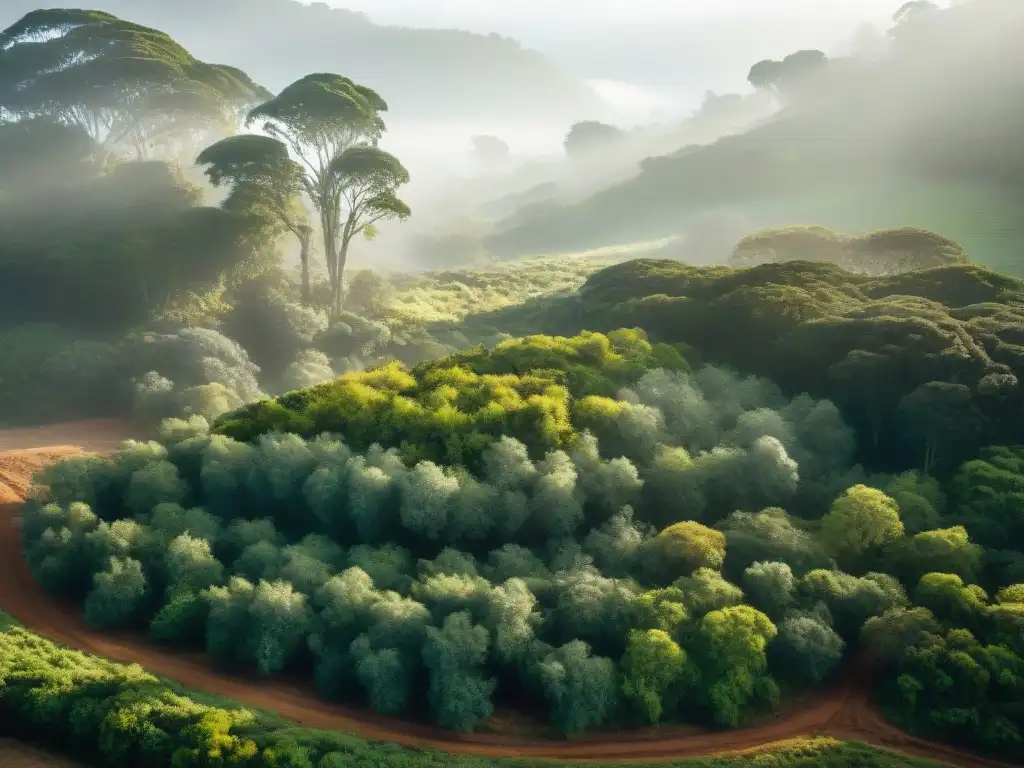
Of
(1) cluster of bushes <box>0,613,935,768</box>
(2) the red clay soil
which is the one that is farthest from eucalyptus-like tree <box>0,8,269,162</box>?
(1) cluster of bushes <box>0,613,935,768</box>

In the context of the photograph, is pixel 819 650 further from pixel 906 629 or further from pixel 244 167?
pixel 244 167

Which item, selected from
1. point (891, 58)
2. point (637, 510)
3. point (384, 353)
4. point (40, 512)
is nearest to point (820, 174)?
point (891, 58)

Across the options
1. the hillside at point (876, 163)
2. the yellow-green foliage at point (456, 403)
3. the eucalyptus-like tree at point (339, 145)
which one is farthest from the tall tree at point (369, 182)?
the hillside at point (876, 163)

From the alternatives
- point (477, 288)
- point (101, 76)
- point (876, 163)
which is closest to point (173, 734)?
point (101, 76)

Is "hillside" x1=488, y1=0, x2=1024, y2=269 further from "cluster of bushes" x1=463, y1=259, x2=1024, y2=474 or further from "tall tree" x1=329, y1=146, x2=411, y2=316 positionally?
"tall tree" x1=329, y1=146, x2=411, y2=316

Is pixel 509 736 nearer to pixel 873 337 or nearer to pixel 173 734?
pixel 173 734

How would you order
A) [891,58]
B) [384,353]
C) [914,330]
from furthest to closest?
[891,58], [384,353], [914,330]
